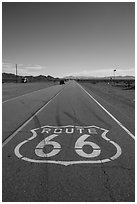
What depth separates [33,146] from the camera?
5922 mm

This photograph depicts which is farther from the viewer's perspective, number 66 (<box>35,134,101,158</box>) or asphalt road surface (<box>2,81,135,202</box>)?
number 66 (<box>35,134,101,158</box>)

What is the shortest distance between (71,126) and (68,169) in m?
4.03

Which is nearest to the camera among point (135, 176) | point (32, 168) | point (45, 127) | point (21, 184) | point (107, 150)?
point (21, 184)

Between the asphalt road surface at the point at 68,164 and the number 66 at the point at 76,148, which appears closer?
the asphalt road surface at the point at 68,164

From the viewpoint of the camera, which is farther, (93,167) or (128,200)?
(93,167)

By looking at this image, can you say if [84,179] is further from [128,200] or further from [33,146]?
[33,146]

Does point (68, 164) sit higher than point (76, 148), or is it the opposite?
point (76, 148)

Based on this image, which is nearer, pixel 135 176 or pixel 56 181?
pixel 56 181

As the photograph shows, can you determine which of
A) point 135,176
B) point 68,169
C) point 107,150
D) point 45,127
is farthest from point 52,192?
point 45,127

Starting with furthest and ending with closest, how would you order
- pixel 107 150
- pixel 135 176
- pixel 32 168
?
1. pixel 107 150
2. pixel 32 168
3. pixel 135 176

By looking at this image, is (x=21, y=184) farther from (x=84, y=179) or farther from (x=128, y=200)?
(x=128, y=200)

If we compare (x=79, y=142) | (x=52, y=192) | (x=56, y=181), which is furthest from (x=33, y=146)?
(x=52, y=192)

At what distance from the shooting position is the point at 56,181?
12.9 feet

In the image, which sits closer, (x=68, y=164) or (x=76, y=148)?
(x=68, y=164)
